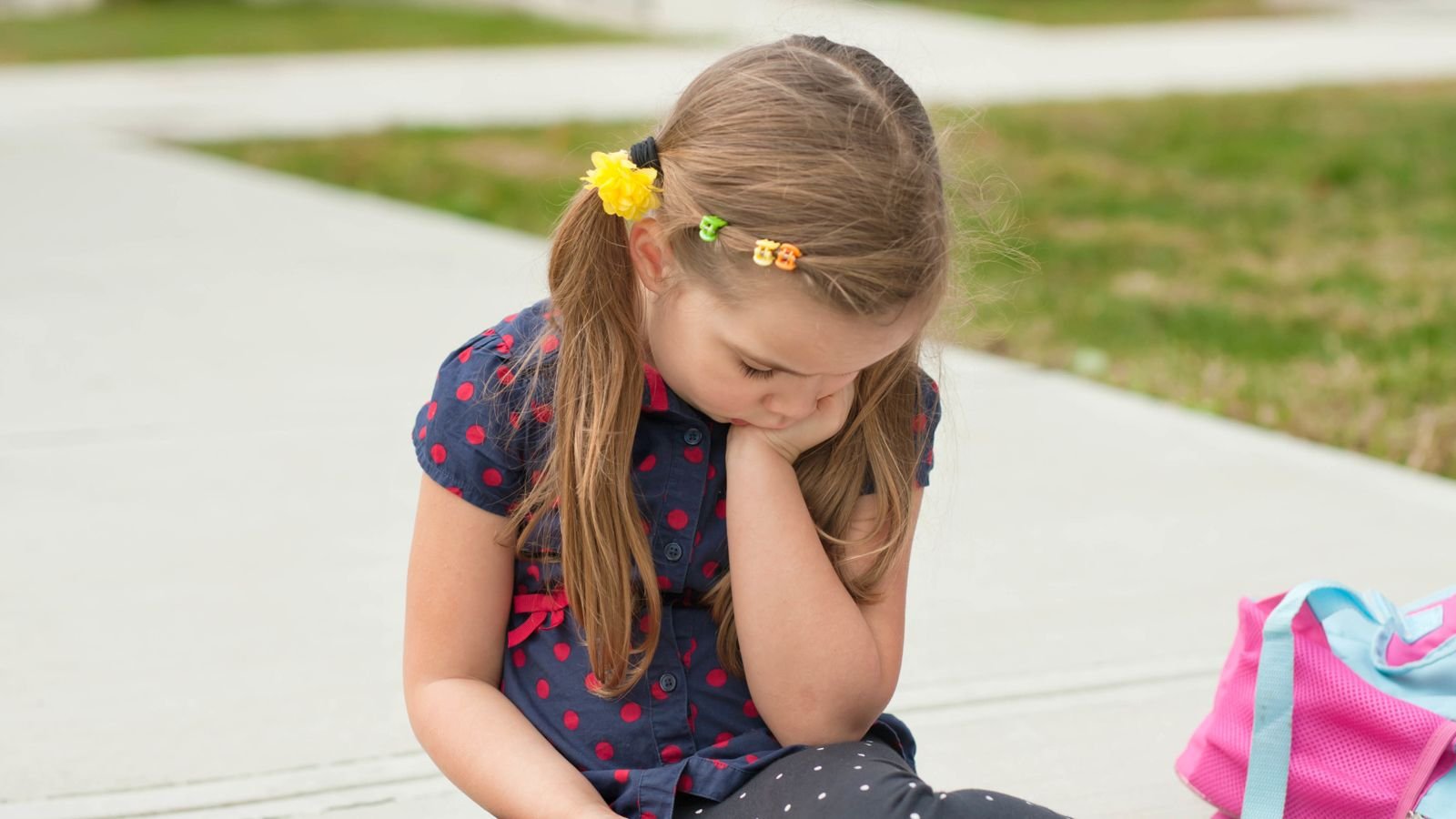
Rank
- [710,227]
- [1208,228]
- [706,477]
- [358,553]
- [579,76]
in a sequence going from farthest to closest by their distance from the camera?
[579,76] < [1208,228] < [358,553] < [706,477] < [710,227]

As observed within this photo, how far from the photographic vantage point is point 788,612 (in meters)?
1.83

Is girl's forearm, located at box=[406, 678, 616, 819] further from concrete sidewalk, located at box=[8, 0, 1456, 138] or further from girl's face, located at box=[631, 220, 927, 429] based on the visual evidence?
concrete sidewalk, located at box=[8, 0, 1456, 138]

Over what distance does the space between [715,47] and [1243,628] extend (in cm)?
1242

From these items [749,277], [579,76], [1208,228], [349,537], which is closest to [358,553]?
[349,537]

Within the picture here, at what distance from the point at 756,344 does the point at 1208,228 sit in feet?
17.2

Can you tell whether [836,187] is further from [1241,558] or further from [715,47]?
[715,47]

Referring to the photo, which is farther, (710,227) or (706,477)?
(706,477)

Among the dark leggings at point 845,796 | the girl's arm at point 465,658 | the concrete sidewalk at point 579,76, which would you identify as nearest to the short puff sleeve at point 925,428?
the dark leggings at point 845,796

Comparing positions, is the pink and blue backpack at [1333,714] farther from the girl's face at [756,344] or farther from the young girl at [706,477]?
the girl's face at [756,344]

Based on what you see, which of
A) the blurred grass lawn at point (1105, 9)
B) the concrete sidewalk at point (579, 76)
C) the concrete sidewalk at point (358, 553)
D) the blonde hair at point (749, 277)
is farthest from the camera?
the blurred grass lawn at point (1105, 9)

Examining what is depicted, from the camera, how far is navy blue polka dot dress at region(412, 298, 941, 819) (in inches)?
72.2

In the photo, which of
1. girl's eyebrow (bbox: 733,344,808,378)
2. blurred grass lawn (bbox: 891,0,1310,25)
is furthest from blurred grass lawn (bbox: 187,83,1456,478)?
blurred grass lawn (bbox: 891,0,1310,25)

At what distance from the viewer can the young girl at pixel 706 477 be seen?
168 cm

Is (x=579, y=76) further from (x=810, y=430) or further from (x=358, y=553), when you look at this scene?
(x=810, y=430)
